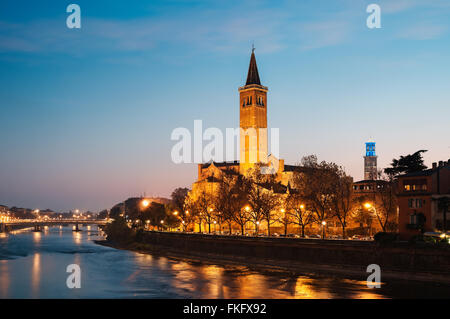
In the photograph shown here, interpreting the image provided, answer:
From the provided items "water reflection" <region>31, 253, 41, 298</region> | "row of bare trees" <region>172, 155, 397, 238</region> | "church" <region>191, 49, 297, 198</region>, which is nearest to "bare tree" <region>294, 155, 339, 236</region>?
"row of bare trees" <region>172, 155, 397, 238</region>

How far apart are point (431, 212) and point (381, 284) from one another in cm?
1989

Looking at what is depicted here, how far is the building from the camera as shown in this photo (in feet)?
215

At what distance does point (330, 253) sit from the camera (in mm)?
60094

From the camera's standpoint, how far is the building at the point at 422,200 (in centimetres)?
6544

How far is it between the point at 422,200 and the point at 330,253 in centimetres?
1726

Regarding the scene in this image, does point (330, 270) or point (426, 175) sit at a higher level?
point (426, 175)

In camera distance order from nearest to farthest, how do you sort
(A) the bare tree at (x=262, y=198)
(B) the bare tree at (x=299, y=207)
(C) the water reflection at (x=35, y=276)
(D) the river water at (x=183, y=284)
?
(D) the river water at (x=183, y=284) < (C) the water reflection at (x=35, y=276) < (B) the bare tree at (x=299, y=207) < (A) the bare tree at (x=262, y=198)

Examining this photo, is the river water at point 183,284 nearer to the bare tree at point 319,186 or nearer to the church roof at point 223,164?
the bare tree at point 319,186

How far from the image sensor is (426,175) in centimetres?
6794

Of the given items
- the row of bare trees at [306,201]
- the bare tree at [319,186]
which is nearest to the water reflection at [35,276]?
the row of bare trees at [306,201]

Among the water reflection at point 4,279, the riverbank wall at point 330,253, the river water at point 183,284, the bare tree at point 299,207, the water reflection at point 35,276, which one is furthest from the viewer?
the bare tree at point 299,207

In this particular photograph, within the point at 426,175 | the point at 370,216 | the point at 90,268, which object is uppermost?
the point at 426,175
